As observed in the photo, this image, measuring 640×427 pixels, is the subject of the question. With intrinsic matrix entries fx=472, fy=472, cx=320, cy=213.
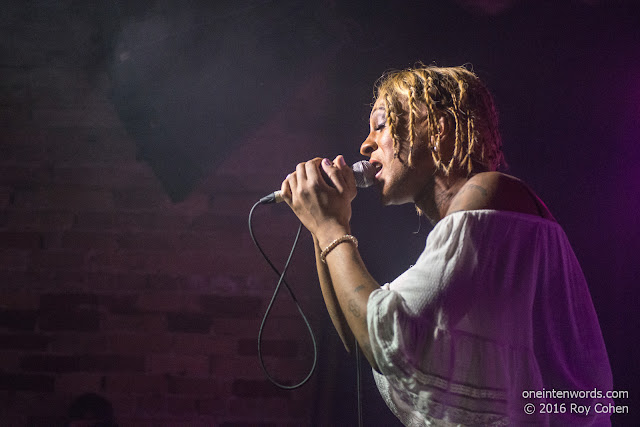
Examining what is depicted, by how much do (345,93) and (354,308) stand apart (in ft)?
4.61

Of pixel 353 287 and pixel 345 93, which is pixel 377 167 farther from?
pixel 345 93

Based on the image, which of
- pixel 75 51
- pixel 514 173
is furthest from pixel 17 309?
pixel 514 173

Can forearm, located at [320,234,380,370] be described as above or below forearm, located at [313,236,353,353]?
above

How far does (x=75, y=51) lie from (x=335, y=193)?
1.75m

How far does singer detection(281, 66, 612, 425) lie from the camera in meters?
0.79

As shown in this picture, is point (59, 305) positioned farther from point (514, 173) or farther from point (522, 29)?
point (522, 29)

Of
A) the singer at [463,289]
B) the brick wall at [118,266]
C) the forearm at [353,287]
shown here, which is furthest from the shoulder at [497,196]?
the brick wall at [118,266]

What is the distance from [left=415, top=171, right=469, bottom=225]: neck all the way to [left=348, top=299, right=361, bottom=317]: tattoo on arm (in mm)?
369

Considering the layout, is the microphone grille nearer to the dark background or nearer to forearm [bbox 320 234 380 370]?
forearm [bbox 320 234 380 370]

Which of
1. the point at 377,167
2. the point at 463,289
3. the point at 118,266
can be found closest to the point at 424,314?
the point at 463,289

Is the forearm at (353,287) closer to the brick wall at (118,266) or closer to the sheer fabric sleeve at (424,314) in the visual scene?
the sheer fabric sleeve at (424,314)

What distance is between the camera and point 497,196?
905 millimetres

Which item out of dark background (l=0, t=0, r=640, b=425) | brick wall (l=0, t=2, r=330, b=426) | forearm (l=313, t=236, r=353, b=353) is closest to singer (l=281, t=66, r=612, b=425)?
forearm (l=313, t=236, r=353, b=353)

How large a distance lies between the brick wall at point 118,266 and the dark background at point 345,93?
0.02 meters
